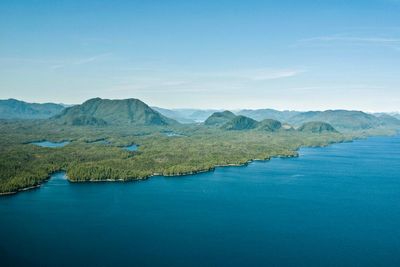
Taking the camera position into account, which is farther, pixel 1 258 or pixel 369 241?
pixel 369 241

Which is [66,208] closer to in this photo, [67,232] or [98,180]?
[67,232]

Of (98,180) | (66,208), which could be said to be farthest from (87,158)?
(66,208)

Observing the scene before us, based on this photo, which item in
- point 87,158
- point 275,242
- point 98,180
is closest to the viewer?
point 275,242

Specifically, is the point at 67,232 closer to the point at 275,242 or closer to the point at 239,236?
the point at 239,236

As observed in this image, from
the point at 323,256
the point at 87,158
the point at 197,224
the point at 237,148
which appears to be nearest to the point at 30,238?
the point at 197,224

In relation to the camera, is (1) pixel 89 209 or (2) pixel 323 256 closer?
(2) pixel 323 256

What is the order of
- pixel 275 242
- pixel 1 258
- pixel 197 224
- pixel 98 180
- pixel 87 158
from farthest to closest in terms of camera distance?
1. pixel 87 158
2. pixel 98 180
3. pixel 197 224
4. pixel 275 242
5. pixel 1 258
